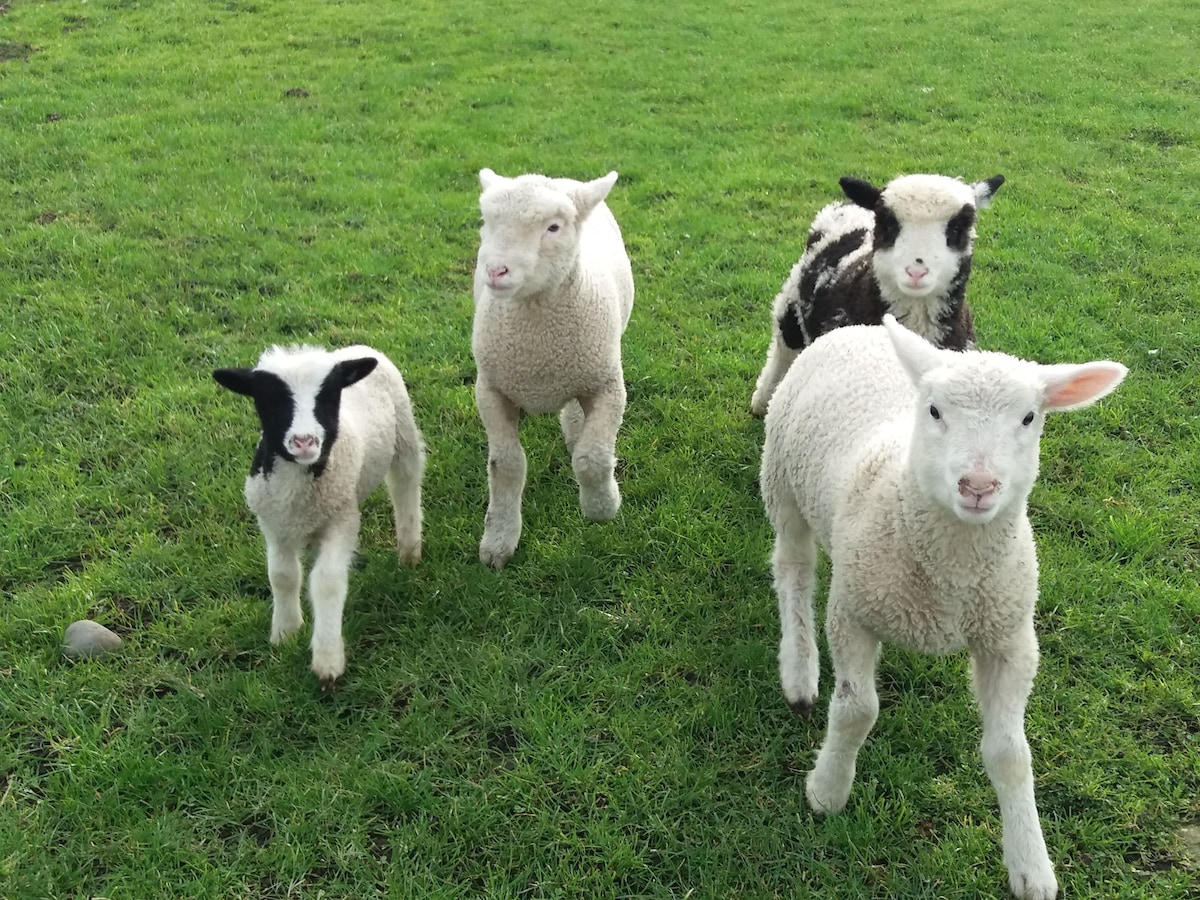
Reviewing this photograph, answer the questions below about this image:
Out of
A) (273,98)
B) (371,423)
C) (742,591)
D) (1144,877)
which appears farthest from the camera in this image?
(273,98)

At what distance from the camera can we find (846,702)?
8.89ft

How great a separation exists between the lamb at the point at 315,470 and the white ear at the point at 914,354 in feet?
6.33

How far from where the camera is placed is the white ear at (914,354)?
8.23ft

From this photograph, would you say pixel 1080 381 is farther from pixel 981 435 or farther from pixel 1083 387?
pixel 981 435

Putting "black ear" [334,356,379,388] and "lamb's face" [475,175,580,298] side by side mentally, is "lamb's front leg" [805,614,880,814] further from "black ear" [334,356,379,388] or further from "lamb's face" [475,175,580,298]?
"black ear" [334,356,379,388]

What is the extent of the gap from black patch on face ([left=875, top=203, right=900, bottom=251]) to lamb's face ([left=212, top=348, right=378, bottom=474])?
237cm

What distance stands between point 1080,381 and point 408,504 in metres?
2.82

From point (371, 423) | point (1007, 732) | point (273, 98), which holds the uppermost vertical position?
point (273, 98)

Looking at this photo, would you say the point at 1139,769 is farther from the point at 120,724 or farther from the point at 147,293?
the point at 147,293

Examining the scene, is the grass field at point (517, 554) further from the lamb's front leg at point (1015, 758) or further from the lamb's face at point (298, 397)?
the lamb's face at point (298, 397)

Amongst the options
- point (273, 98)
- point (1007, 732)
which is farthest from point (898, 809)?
point (273, 98)

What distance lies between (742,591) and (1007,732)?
4.94 ft

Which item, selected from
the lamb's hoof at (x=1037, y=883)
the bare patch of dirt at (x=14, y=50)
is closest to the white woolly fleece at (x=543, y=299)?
the lamb's hoof at (x=1037, y=883)

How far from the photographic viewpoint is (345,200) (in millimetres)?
7617
